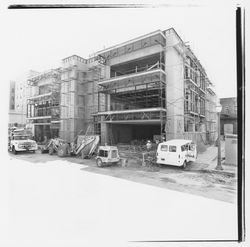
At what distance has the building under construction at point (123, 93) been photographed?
920 centimetres

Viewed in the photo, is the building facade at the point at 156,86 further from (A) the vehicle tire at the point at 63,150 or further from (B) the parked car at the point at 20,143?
(B) the parked car at the point at 20,143

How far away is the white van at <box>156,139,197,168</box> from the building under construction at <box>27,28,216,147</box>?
2008 millimetres

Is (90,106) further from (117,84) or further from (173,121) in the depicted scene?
(173,121)

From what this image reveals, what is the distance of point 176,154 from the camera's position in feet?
21.2

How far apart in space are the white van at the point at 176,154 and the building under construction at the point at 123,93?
2.01 m

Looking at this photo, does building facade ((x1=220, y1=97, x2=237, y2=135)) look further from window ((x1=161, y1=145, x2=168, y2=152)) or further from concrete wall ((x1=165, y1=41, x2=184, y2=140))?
concrete wall ((x1=165, y1=41, x2=184, y2=140))

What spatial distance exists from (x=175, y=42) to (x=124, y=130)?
842cm

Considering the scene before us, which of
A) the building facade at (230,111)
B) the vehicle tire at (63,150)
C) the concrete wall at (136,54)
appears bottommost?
the vehicle tire at (63,150)

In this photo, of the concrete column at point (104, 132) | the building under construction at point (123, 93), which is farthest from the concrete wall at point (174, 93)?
the concrete column at point (104, 132)

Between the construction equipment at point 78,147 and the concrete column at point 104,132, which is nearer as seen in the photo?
the construction equipment at point 78,147

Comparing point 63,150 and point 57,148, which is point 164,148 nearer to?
point 63,150

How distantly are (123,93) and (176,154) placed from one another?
285 inches

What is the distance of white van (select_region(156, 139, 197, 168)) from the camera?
643 centimetres

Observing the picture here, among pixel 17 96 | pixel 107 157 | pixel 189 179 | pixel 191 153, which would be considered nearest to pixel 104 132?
pixel 107 157
